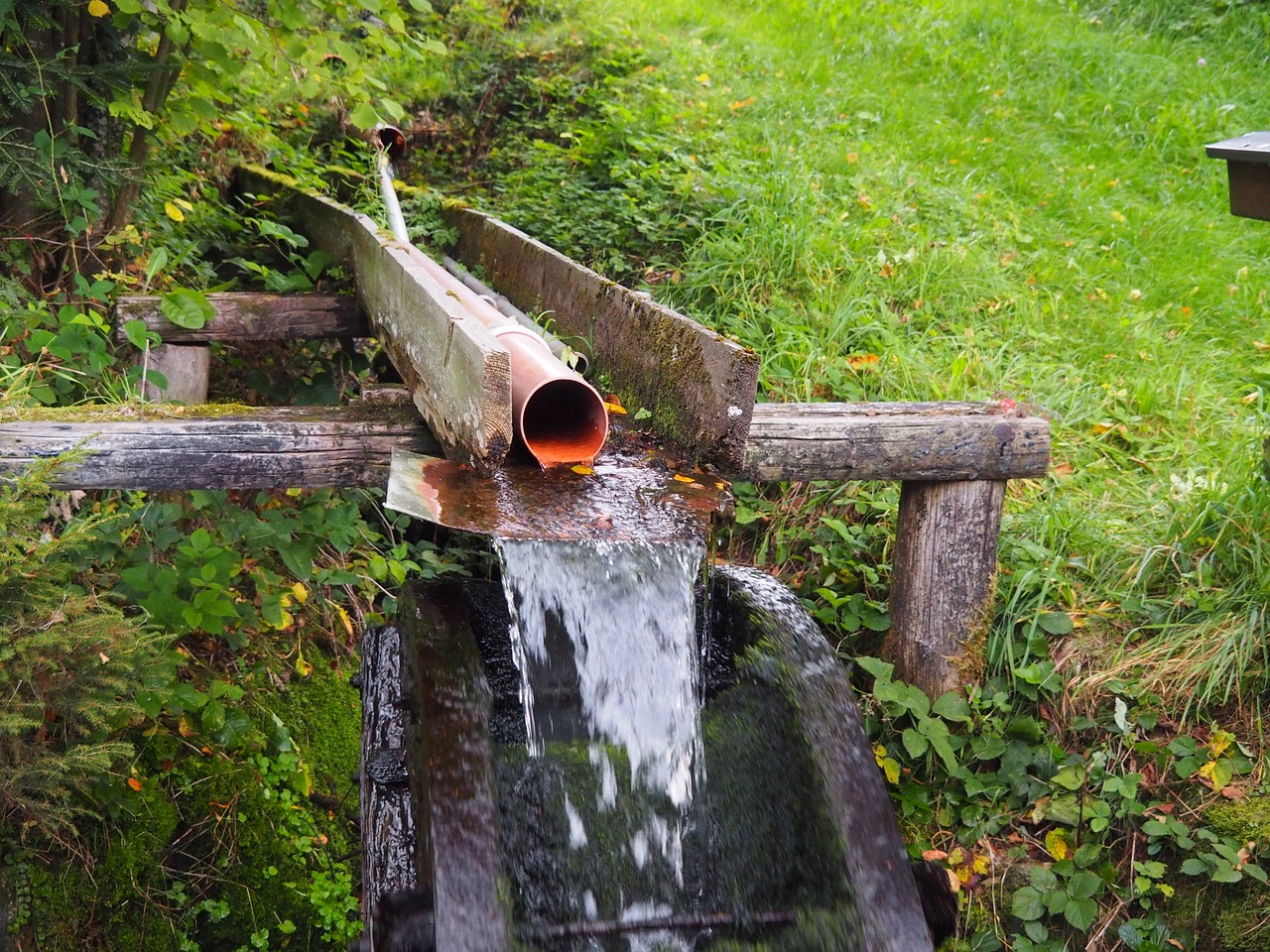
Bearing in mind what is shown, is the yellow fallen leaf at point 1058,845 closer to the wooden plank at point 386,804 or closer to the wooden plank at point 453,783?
the wooden plank at point 453,783

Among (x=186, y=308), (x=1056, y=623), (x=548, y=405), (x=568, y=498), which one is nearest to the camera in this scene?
(x=568, y=498)

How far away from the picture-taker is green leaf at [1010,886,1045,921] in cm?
295

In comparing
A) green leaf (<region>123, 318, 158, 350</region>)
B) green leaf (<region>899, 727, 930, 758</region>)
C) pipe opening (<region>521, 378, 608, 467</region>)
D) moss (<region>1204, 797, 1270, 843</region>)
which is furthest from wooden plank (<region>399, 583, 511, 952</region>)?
moss (<region>1204, 797, 1270, 843</region>)

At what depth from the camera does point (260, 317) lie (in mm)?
4102

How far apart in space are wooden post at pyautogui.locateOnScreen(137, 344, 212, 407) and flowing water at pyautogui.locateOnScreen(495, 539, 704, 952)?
2.36m

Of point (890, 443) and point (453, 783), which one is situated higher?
point (890, 443)

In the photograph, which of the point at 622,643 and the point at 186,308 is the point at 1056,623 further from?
the point at 186,308

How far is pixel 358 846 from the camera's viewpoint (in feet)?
11.5

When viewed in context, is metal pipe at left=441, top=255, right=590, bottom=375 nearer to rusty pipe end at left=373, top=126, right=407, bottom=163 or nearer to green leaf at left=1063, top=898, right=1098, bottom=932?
rusty pipe end at left=373, top=126, right=407, bottom=163

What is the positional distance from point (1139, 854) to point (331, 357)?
4115 mm

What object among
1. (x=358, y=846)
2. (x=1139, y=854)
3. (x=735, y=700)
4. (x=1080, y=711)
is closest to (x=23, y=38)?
(x=358, y=846)

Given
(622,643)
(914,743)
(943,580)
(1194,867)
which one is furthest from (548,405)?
(1194,867)

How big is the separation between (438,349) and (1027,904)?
246 centimetres

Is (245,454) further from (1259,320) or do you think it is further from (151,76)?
(1259,320)
